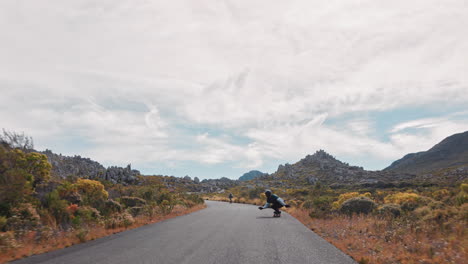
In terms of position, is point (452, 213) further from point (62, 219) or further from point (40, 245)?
point (62, 219)

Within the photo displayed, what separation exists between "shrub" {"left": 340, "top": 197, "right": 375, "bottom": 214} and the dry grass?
538 centimetres

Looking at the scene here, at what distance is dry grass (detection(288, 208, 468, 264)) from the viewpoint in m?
7.64

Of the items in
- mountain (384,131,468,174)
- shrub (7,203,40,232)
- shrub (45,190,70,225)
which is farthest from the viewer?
mountain (384,131,468,174)

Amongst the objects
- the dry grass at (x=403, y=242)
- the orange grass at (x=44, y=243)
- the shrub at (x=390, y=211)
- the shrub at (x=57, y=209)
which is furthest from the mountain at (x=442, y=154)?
the orange grass at (x=44, y=243)

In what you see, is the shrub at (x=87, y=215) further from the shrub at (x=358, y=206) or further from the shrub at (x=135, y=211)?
the shrub at (x=358, y=206)

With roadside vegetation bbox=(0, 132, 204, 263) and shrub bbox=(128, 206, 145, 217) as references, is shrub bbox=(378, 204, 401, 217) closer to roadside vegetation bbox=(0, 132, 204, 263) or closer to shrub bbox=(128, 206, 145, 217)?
roadside vegetation bbox=(0, 132, 204, 263)

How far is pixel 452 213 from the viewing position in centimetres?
1209

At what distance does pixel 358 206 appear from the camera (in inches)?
744

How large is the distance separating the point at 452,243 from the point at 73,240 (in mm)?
12589

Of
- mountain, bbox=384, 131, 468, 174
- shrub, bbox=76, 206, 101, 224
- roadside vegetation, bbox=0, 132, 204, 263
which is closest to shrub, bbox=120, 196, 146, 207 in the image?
roadside vegetation, bbox=0, 132, 204, 263

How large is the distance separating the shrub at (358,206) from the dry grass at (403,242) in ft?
17.7

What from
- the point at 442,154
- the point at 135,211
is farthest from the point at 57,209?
the point at 442,154

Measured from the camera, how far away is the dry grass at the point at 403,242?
301 inches

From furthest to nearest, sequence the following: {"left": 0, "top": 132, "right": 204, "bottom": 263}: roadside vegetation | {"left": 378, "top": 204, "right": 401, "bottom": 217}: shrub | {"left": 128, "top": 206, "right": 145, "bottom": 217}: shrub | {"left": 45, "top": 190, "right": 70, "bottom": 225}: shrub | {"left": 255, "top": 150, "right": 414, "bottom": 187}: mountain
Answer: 1. {"left": 255, "top": 150, "right": 414, "bottom": 187}: mountain
2. {"left": 128, "top": 206, "right": 145, "bottom": 217}: shrub
3. {"left": 378, "top": 204, "right": 401, "bottom": 217}: shrub
4. {"left": 45, "top": 190, "right": 70, "bottom": 225}: shrub
5. {"left": 0, "top": 132, "right": 204, "bottom": 263}: roadside vegetation
